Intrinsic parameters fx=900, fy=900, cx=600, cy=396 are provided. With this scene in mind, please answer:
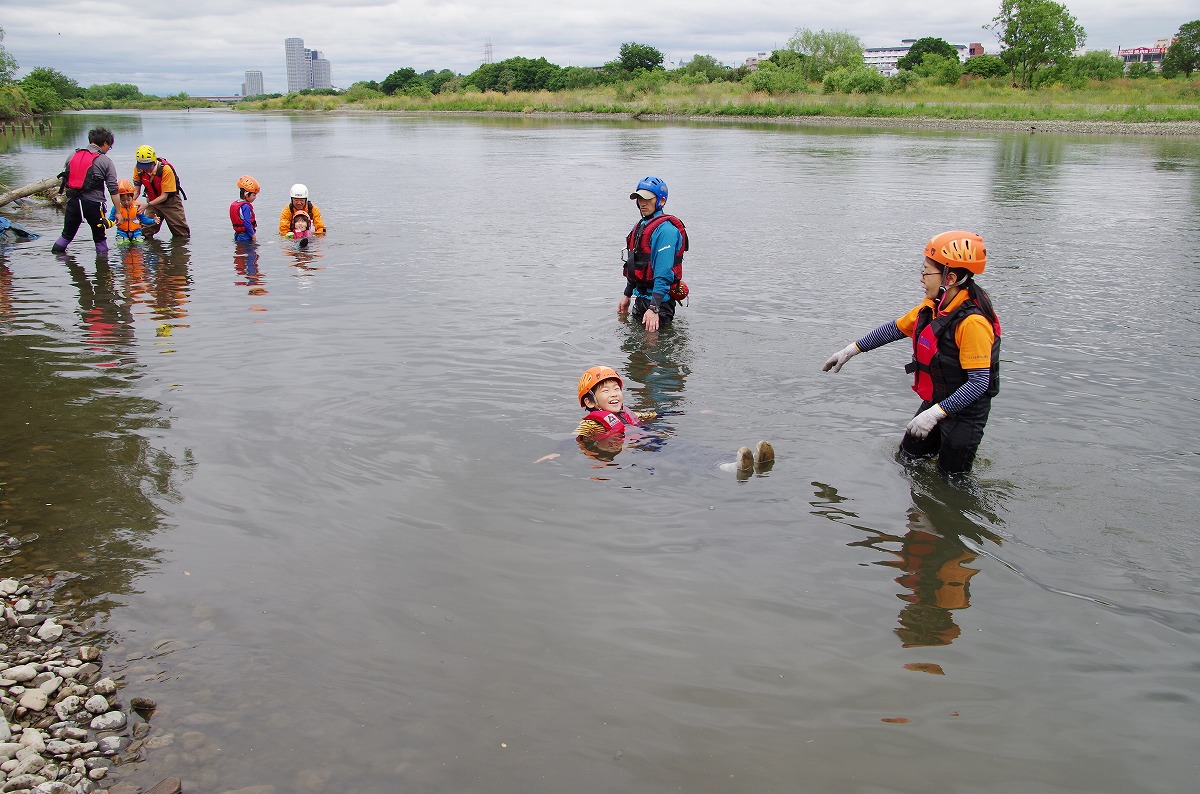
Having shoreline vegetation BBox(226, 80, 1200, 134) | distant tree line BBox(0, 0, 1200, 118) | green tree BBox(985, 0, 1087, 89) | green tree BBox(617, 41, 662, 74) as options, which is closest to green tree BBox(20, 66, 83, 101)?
distant tree line BBox(0, 0, 1200, 118)

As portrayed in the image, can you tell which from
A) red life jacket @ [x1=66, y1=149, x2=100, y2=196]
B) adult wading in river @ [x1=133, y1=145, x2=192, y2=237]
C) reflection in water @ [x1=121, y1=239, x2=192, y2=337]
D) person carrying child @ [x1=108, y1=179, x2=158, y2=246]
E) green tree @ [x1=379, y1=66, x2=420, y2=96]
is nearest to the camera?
reflection in water @ [x1=121, y1=239, x2=192, y2=337]

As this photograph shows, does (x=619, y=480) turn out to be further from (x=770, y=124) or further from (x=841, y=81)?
(x=841, y=81)

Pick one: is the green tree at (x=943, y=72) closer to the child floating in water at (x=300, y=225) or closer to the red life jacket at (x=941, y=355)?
the child floating in water at (x=300, y=225)

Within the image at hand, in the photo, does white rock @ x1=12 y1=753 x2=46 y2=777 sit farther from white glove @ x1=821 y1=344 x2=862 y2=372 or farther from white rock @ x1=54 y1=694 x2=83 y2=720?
white glove @ x1=821 y1=344 x2=862 y2=372

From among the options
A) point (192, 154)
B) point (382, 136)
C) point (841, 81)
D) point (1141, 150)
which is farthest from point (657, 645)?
point (841, 81)

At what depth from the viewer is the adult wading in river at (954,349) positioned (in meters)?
5.81

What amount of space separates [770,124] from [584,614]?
66.8 meters

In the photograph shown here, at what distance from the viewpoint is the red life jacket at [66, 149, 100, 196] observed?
15.4 m

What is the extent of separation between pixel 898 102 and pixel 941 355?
7087 cm

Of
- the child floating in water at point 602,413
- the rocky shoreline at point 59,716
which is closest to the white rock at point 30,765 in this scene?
the rocky shoreline at point 59,716

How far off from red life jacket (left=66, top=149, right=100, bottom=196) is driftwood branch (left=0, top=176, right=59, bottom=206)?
13.4 feet

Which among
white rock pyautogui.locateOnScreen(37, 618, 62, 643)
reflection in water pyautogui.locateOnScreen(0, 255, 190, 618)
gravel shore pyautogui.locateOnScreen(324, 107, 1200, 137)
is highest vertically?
gravel shore pyautogui.locateOnScreen(324, 107, 1200, 137)

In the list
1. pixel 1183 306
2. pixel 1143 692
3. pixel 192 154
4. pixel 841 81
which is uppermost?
pixel 841 81

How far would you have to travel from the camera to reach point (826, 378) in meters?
9.16
